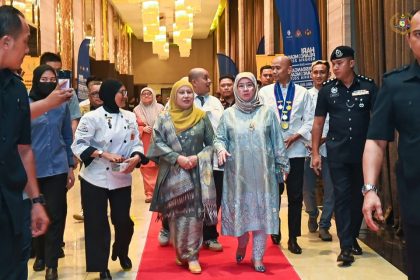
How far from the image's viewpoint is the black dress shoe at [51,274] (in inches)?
171

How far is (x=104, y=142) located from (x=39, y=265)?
1.18m

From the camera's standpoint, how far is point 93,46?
59.0 feet

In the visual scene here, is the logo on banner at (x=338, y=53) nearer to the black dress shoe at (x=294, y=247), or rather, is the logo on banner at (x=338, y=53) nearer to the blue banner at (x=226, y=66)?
the black dress shoe at (x=294, y=247)

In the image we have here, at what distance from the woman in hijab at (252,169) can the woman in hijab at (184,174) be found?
0.47 feet

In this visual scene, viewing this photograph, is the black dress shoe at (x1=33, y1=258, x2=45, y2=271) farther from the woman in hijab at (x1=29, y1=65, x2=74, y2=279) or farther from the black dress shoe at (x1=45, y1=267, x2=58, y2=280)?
the black dress shoe at (x1=45, y1=267, x2=58, y2=280)

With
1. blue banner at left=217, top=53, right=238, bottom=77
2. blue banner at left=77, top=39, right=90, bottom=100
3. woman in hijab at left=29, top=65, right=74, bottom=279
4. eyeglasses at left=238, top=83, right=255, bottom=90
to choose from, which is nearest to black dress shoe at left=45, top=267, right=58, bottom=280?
woman in hijab at left=29, top=65, right=74, bottom=279

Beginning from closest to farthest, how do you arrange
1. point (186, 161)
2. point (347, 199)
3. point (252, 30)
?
1. point (186, 161)
2. point (347, 199)
3. point (252, 30)

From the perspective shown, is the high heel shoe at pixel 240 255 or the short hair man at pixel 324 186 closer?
the high heel shoe at pixel 240 255

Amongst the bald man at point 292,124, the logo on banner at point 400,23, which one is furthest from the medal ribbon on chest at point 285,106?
the logo on banner at point 400,23

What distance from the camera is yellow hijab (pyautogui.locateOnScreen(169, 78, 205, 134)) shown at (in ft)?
15.4

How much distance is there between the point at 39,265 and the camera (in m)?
4.71

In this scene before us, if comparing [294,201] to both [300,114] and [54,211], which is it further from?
[54,211]

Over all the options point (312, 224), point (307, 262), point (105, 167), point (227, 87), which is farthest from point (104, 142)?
point (312, 224)

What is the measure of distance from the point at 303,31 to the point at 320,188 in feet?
8.21
